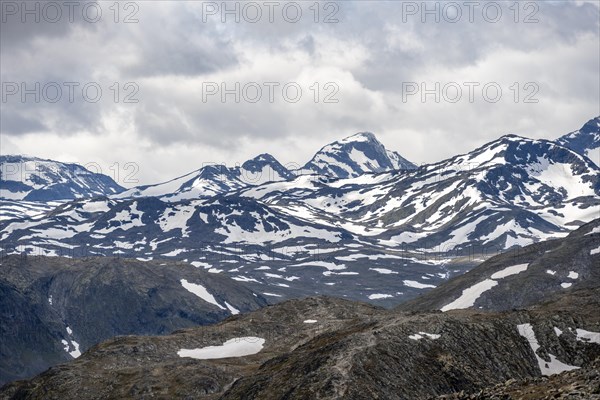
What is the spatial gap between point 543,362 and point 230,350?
2199 inches

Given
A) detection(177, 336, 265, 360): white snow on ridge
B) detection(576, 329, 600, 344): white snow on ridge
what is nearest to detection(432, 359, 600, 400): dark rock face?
detection(576, 329, 600, 344): white snow on ridge

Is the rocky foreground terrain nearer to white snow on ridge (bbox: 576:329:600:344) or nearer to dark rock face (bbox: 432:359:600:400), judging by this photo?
white snow on ridge (bbox: 576:329:600:344)

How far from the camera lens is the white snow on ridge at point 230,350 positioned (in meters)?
151

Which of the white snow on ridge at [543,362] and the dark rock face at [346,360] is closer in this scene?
the dark rock face at [346,360]

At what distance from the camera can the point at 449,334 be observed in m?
115

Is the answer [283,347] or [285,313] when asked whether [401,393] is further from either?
[285,313]

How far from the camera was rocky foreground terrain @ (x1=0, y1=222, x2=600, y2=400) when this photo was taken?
335 feet

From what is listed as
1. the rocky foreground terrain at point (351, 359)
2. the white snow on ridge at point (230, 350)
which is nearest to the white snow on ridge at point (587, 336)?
the rocky foreground terrain at point (351, 359)

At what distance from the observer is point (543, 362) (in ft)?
385

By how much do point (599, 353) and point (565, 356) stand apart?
4262 mm

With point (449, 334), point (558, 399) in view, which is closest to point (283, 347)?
point (449, 334)

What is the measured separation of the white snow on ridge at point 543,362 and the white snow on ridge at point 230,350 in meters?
47.6

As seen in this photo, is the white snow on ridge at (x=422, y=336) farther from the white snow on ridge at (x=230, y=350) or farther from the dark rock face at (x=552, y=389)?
the dark rock face at (x=552, y=389)

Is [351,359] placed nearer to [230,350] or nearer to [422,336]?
[422,336]
